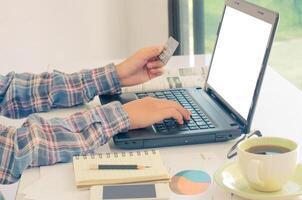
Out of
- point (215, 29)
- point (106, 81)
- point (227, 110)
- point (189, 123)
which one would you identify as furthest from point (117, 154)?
point (215, 29)

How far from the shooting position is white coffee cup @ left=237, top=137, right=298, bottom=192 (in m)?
0.91

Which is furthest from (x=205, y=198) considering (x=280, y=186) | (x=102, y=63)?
(x=102, y=63)

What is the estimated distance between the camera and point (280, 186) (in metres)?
0.94

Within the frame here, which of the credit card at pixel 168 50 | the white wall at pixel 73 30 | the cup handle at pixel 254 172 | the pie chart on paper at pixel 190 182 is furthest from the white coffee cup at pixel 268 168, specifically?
the white wall at pixel 73 30

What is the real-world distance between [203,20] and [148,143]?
160cm

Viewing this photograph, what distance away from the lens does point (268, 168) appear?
0.92 metres

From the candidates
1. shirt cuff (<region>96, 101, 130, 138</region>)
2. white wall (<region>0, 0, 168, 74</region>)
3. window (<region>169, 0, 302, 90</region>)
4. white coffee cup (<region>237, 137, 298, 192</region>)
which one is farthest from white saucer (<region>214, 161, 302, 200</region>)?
white wall (<region>0, 0, 168, 74</region>)

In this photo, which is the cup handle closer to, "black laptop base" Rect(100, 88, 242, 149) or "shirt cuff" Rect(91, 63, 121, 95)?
"black laptop base" Rect(100, 88, 242, 149)

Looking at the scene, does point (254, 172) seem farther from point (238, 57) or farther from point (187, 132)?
point (238, 57)

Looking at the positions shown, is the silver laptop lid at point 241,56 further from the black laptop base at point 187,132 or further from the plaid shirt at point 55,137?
the plaid shirt at point 55,137

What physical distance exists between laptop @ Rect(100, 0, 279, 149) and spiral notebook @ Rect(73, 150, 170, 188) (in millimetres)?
84

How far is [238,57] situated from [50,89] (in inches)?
19.4

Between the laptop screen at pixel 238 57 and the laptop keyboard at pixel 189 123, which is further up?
the laptop screen at pixel 238 57

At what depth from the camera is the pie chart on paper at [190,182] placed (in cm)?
102
